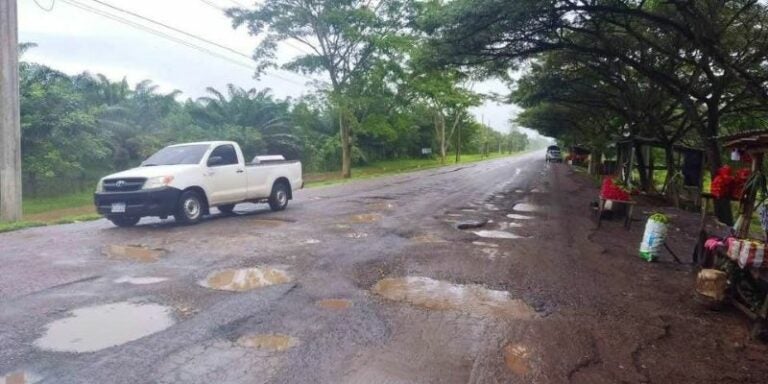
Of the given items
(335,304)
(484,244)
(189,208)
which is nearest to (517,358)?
(335,304)

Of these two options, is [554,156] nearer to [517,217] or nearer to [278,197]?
[517,217]

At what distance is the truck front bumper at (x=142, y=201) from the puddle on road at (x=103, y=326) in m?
4.98

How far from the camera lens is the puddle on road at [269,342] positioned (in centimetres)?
415

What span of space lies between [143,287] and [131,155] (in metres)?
19.1

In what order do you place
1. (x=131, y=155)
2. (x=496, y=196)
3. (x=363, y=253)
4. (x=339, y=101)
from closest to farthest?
(x=363, y=253), (x=496, y=196), (x=131, y=155), (x=339, y=101)

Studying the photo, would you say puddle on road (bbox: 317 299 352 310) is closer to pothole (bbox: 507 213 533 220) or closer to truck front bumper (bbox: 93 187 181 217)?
truck front bumper (bbox: 93 187 181 217)

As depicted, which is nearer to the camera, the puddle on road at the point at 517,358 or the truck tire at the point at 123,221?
the puddle on road at the point at 517,358

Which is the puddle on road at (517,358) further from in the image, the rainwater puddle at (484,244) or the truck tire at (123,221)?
the truck tire at (123,221)

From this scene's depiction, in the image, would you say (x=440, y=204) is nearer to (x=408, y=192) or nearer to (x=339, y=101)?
(x=408, y=192)

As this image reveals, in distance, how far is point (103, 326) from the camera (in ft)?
15.0

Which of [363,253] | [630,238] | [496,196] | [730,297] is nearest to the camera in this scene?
[730,297]

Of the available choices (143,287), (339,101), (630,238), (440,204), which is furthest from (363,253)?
(339,101)

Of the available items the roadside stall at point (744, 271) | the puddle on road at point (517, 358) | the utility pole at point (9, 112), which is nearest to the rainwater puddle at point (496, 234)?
the roadside stall at point (744, 271)

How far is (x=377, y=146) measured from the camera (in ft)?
152
